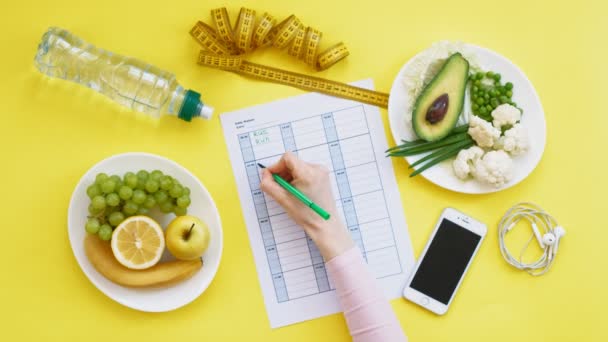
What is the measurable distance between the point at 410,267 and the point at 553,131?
1.68 ft

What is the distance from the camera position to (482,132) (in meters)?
1.26

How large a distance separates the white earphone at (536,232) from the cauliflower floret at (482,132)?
8.3 inches

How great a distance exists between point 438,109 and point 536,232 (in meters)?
0.42

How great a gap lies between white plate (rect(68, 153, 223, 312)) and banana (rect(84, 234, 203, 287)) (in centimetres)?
3

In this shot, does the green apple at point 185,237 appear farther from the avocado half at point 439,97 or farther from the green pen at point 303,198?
the avocado half at point 439,97

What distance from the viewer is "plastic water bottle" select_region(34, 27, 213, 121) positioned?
4.31ft

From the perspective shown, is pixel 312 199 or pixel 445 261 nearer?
pixel 312 199

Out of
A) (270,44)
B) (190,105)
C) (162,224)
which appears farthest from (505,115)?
A: (162,224)

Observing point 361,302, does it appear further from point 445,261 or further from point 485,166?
point 485,166

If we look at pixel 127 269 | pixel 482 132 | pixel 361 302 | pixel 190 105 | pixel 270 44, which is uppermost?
pixel 270 44

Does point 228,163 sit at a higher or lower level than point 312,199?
higher

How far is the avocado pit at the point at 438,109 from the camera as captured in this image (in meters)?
1.26

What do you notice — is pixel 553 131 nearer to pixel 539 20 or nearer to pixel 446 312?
pixel 539 20

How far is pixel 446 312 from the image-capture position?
136cm
